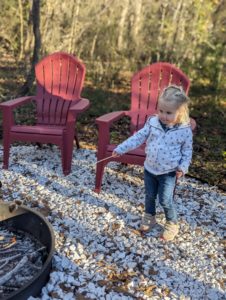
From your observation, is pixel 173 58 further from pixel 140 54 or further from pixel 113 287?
pixel 113 287

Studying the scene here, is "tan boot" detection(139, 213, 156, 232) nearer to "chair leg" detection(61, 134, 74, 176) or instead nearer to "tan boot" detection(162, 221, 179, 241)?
"tan boot" detection(162, 221, 179, 241)

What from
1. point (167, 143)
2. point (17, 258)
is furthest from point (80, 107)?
point (17, 258)

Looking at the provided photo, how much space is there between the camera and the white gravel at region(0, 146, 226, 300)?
2.27 meters

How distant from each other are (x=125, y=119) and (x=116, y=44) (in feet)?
7.90

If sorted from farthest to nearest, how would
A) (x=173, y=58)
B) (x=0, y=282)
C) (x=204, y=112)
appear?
1. (x=173, y=58)
2. (x=204, y=112)
3. (x=0, y=282)

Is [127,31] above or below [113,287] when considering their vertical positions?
above

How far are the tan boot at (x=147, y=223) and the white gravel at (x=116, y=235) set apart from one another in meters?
0.06

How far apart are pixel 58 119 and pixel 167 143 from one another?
1.77 meters

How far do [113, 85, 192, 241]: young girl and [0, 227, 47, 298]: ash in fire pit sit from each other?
83 cm

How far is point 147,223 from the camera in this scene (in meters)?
2.83

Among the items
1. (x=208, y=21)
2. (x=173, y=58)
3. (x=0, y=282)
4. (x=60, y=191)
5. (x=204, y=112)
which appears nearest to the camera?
(x=0, y=282)

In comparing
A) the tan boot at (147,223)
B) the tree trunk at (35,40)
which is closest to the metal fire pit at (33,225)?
the tan boot at (147,223)

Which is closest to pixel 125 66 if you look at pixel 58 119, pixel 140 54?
pixel 140 54

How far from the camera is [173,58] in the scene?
7.00m
